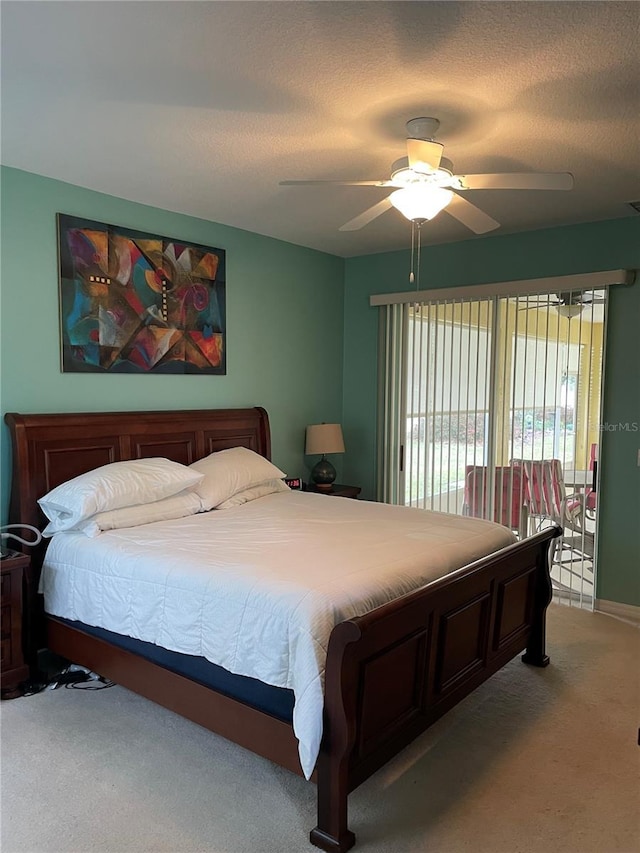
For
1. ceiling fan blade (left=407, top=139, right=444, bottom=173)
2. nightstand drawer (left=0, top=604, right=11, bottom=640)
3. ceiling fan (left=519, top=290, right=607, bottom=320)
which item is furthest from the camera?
ceiling fan (left=519, top=290, right=607, bottom=320)

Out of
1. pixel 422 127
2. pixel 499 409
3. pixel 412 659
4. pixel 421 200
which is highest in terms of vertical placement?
pixel 422 127

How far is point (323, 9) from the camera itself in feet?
6.09

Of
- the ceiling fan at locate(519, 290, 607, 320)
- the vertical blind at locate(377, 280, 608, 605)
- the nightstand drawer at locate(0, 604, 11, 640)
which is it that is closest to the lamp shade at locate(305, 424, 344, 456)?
the vertical blind at locate(377, 280, 608, 605)

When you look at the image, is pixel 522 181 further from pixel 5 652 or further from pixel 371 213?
pixel 5 652

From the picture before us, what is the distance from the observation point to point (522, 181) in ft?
8.09

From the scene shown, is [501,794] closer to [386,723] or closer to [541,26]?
[386,723]

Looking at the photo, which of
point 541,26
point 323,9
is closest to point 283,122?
point 323,9

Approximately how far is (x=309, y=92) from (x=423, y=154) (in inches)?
19.2

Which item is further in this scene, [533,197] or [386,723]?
[533,197]

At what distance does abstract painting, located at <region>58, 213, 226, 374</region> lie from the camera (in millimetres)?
3527

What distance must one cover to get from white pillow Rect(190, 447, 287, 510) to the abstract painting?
2.08ft

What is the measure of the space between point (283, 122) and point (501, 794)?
9.16ft

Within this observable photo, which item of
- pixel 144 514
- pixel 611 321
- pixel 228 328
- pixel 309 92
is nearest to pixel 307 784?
pixel 144 514

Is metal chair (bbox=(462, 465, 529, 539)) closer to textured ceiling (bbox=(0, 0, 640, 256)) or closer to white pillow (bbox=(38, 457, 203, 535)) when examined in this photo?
textured ceiling (bbox=(0, 0, 640, 256))
